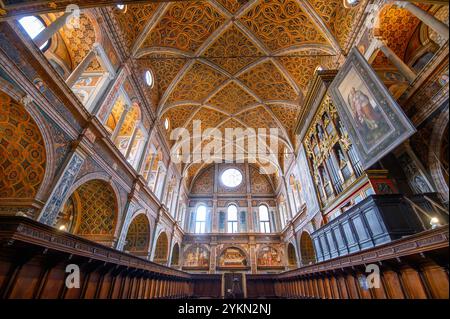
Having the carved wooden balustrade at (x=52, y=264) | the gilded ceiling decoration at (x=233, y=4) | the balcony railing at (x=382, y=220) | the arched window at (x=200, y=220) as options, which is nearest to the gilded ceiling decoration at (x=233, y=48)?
the gilded ceiling decoration at (x=233, y=4)

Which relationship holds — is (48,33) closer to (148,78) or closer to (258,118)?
(148,78)

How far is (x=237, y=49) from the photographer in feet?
42.0

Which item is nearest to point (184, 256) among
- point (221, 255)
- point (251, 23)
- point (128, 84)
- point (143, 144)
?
point (221, 255)

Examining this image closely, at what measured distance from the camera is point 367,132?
21.5 feet

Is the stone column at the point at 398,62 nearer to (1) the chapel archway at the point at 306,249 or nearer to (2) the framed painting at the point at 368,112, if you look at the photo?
(2) the framed painting at the point at 368,112

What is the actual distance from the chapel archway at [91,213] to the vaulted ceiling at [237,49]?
21.4 feet

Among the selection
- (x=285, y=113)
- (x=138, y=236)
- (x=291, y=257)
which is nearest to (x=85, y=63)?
(x=138, y=236)

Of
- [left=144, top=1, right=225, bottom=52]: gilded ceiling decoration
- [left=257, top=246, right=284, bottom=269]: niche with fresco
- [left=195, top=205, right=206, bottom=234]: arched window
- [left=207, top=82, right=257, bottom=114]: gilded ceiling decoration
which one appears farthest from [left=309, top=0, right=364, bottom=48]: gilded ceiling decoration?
[left=195, top=205, right=206, bottom=234]: arched window

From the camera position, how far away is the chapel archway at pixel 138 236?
12.1 m

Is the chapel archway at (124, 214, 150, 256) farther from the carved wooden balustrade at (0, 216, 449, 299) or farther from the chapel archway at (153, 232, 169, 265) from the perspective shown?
the carved wooden balustrade at (0, 216, 449, 299)

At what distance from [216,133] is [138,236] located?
10.9m

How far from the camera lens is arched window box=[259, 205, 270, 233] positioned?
69.3 feet

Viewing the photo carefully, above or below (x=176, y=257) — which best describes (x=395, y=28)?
above
